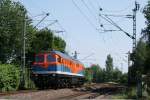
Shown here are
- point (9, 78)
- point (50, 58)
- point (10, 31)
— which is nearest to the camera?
point (9, 78)

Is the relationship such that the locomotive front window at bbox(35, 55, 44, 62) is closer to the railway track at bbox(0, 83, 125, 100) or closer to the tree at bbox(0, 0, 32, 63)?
the railway track at bbox(0, 83, 125, 100)

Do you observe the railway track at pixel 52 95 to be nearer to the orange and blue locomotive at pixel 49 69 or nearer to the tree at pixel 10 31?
the orange and blue locomotive at pixel 49 69

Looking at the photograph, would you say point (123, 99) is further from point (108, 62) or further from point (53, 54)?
point (108, 62)

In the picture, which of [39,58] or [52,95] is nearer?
[52,95]

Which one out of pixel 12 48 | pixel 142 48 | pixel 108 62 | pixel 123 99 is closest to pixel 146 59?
pixel 142 48

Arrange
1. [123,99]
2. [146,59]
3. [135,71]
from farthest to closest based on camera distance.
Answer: [146,59]
[135,71]
[123,99]

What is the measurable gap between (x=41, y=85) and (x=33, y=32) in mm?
19296

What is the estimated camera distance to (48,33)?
7419 cm

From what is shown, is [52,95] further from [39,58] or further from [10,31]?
[10,31]

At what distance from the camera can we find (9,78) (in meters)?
44.1

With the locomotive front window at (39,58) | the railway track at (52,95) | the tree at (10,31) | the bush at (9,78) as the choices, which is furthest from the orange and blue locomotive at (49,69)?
the tree at (10,31)

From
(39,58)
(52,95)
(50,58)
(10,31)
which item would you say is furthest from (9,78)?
(10,31)

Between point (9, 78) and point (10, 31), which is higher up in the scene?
point (10, 31)

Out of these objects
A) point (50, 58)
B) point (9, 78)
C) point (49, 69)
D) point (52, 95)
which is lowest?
point (52, 95)
